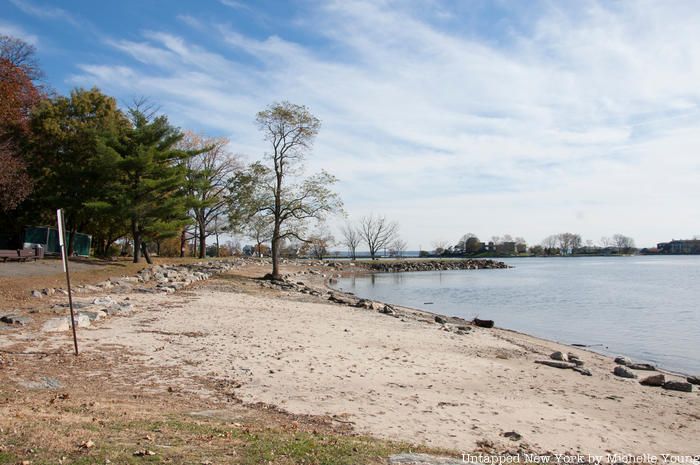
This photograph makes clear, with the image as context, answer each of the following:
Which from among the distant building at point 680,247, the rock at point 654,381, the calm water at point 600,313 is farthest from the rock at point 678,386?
the distant building at point 680,247

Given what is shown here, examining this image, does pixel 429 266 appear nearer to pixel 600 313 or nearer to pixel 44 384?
pixel 600 313

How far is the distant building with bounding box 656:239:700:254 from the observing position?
174m

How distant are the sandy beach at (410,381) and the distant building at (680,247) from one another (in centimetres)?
19282

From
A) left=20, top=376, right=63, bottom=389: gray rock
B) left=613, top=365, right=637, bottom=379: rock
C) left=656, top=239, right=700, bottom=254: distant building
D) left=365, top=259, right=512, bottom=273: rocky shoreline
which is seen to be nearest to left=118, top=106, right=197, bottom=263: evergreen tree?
left=20, top=376, right=63, bottom=389: gray rock

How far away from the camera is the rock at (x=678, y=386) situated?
11414 millimetres

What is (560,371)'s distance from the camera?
40.5ft

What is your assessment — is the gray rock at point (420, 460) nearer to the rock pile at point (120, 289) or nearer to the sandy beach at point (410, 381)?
the sandy beach at point (410, 381)

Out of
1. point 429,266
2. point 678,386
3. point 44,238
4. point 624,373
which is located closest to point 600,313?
point 624,373

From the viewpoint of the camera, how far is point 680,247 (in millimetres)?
180375

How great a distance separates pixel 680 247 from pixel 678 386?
663 ft

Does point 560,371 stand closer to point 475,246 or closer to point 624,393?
point 624,393

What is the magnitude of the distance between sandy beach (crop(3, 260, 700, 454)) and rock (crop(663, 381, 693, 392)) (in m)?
0.26

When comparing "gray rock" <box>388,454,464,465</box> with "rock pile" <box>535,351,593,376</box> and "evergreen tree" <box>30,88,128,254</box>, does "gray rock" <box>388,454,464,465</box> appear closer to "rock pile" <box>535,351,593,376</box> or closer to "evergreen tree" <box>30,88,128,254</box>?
"rock pile" <box>535,351,593,376</box>

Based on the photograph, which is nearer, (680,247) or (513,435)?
(513,435)
